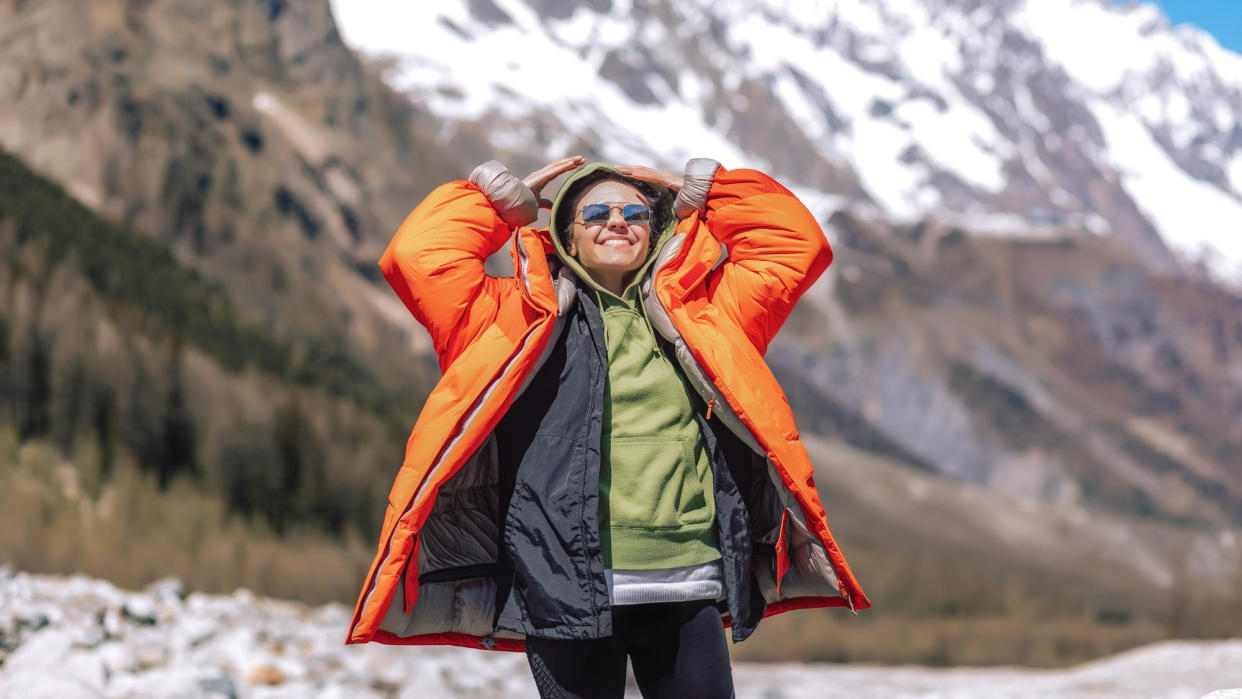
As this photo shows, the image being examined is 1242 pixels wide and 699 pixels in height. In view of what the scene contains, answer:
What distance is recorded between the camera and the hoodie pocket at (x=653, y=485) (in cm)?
364

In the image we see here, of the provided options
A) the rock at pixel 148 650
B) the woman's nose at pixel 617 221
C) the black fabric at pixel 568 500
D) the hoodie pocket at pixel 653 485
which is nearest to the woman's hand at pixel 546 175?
the woman's nose at pixel 617 221

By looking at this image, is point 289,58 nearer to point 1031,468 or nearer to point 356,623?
point 356,623

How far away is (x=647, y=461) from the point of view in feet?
12.2

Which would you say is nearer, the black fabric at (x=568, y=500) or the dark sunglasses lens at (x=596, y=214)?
the black fabric at (x=568, y=500)

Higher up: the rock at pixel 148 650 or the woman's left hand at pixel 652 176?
the woman's left hand at pixel 652 176

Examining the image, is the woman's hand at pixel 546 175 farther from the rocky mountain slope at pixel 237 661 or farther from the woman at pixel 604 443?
the rocky mountain slope at pixel 237 661

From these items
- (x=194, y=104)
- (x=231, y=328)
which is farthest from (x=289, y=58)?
(x=231, y=328)

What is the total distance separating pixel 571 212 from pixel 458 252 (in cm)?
43

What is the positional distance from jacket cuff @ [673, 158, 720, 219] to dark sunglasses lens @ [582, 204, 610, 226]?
0.99 ft

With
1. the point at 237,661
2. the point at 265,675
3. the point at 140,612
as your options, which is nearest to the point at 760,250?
the point at 265,675

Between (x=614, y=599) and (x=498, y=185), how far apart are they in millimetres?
1281

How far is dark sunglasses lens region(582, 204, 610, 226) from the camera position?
3.98 meters

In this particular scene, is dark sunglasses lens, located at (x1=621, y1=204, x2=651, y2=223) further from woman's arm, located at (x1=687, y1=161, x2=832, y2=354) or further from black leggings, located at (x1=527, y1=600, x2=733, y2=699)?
black leggings, located at (x1=527, y1=600, x2=733, y2=699)

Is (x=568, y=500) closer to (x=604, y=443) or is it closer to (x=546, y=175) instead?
Result: (x=604, y=443)
